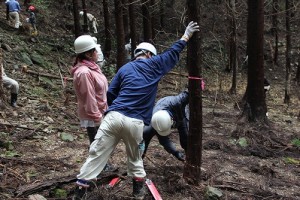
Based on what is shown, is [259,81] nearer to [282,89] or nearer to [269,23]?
[282,89]

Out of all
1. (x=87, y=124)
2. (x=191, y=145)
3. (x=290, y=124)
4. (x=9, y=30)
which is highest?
(x=9, y=30)

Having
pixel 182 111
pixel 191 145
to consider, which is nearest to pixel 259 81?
pixel 182 111

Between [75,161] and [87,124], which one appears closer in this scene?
[87,124]

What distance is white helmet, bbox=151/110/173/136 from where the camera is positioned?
208 inches

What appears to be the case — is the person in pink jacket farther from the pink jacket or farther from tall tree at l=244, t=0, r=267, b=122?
tall tree at l=244, t=0, r=267, b=122

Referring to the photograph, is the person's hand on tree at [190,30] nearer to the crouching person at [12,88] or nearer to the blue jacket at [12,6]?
the crouching person at [12,88]

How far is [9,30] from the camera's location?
1731 cm

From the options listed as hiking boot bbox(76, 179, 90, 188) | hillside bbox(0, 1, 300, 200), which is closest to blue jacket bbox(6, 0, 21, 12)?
hillside bbox(0, 1, 300, 200)

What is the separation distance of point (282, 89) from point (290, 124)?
10.5m

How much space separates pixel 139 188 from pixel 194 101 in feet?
4.27

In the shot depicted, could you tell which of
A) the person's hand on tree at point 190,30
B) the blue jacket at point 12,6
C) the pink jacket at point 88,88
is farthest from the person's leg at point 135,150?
the blue jacket at point 12,6

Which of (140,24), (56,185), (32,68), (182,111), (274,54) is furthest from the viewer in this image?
(140,24)

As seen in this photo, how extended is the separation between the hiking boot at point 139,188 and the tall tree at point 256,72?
5.53 m

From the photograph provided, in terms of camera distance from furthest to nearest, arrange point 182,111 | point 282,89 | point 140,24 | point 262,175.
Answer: point 140,24
point 282,89
point 262,175
point 182,111
